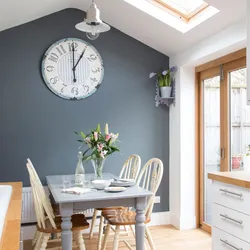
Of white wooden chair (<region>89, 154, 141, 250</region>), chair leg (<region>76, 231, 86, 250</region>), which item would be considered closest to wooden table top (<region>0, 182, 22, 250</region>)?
chair leg (<region>76, 231, 86, 250</region>)

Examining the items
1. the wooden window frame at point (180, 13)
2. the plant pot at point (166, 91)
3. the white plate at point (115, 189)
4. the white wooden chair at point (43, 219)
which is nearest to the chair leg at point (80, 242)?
the white wooden chair at point (43, 219)

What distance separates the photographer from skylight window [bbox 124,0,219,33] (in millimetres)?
3412

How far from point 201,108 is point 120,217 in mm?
1844

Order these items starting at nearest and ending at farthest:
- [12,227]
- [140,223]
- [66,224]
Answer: [12,227] < [66,224] < [140,223]

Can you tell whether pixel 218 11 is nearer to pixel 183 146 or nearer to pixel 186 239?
pixel 183 146

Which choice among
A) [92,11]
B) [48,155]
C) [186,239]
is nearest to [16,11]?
[92,11]

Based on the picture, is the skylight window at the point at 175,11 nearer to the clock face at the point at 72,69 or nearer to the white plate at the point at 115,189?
the clock face at the point at 72,69

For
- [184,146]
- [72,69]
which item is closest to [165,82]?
[184,146]

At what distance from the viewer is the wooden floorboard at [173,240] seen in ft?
11.5

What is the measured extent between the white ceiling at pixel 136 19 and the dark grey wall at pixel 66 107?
151mm

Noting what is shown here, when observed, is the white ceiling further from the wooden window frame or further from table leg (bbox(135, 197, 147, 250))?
table leg (bbox(135, 197, 147, 250))

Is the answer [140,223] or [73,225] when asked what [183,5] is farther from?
[73,225]

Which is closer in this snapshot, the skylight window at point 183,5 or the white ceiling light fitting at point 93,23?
the white ceiling light fitting at point 93,23

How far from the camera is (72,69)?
397 cm
